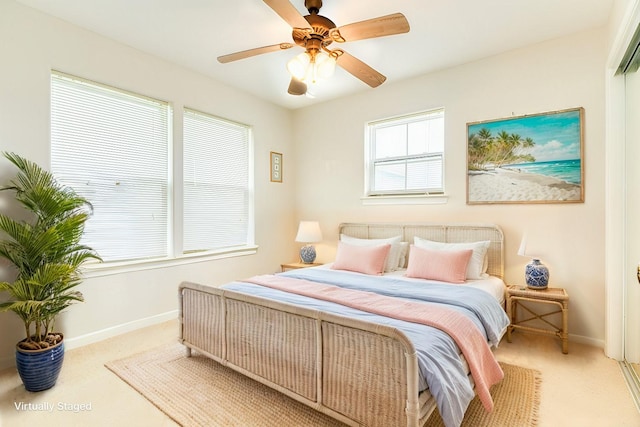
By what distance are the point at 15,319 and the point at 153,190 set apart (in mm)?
1520

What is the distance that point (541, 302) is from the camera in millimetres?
2980

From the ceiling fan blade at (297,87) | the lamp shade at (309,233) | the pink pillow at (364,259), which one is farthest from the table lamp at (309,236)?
the ceiling fan blade at (297,87)

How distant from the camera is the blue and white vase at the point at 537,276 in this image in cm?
290

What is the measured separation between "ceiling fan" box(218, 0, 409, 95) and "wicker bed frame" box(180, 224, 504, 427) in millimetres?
1575

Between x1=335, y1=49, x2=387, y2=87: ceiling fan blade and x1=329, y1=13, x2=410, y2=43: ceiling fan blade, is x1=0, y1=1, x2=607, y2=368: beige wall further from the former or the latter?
x1=329, y1=13, x2=410, y2=43: ceiling fan blade

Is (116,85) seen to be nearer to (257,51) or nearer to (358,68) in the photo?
(257,51)

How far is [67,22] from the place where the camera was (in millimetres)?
2762

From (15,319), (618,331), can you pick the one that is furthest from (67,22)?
(618,331)

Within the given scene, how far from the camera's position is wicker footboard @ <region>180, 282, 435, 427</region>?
58.9 inches

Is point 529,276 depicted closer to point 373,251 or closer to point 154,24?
point 373,251

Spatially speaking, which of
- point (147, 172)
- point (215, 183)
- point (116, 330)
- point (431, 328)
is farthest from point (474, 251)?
point (116, 330)

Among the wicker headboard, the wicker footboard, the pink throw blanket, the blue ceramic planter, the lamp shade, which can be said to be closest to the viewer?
the wicker footboard

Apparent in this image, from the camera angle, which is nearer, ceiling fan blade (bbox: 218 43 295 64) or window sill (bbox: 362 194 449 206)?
ceiling fan blade (bbox: 218 43 295 64)

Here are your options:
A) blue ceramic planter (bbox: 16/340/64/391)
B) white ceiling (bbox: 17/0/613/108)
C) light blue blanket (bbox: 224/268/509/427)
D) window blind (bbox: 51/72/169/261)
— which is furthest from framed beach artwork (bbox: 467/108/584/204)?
blue ceramic planter (bbox: 16/340/64/391)
